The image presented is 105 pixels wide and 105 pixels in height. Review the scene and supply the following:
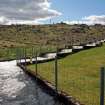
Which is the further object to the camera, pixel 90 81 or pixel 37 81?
pixel 37 81

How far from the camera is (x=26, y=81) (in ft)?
73.2

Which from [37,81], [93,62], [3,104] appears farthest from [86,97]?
[93,62]

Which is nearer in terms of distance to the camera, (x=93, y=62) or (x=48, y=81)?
(x=48, y=81)

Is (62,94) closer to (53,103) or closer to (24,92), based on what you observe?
(53,103)

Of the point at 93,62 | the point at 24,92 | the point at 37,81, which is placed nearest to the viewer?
the point at 24,92

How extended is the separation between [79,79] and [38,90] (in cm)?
273

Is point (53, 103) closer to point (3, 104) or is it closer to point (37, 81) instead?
point (3, 104)

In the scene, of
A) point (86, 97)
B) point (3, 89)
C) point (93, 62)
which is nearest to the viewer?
point (86, 97)

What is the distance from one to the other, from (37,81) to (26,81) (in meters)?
0.98

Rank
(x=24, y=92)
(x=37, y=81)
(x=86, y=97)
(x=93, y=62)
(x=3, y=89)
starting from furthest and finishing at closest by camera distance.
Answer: (x=93, y=62)
(x=37, y=81)
(x=3, y=89)
(x=24, y=92)
(x=86, y=97)

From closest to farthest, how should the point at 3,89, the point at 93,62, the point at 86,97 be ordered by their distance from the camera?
the point at 86,97 → the point at 3,89 → the point at 93,62

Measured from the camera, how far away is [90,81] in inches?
749

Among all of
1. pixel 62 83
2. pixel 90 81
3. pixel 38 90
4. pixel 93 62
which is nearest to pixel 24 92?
pixel 38 90

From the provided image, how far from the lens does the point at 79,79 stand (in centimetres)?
2020
